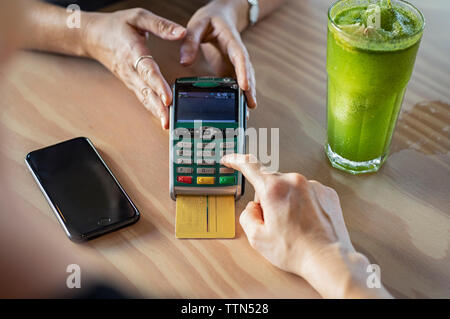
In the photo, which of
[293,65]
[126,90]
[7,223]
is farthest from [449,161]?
[7,223]

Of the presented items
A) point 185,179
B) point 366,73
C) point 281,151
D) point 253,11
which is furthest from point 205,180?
point 253,11

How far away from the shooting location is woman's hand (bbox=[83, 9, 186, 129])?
3.10ft

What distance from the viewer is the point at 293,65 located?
3.50 ft

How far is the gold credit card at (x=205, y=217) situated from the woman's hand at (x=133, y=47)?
18 centimetres

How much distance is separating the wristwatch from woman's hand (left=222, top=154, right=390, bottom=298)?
0.48 metres

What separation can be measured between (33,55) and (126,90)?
0.78 ft

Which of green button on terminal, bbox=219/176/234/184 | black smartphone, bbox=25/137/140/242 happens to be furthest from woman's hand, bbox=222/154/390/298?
black smartphone, bbox=25/137/140/242

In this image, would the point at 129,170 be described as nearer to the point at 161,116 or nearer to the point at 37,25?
the point at 161,116

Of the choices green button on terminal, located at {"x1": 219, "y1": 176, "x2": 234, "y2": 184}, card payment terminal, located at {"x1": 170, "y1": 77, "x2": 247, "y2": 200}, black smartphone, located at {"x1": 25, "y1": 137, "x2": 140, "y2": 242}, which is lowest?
black smartphone, located at {"x1": 25, "y1": 137, "x2": 140, "y2": 242}

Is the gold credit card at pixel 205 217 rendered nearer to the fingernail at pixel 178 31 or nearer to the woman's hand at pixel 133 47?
the woman's hand at pixel 133 47

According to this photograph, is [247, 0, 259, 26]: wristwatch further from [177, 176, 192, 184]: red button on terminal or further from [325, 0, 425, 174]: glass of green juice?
[177, 176, 192, 184]: red button on terminal

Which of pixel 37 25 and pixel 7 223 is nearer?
pixel 7 223
